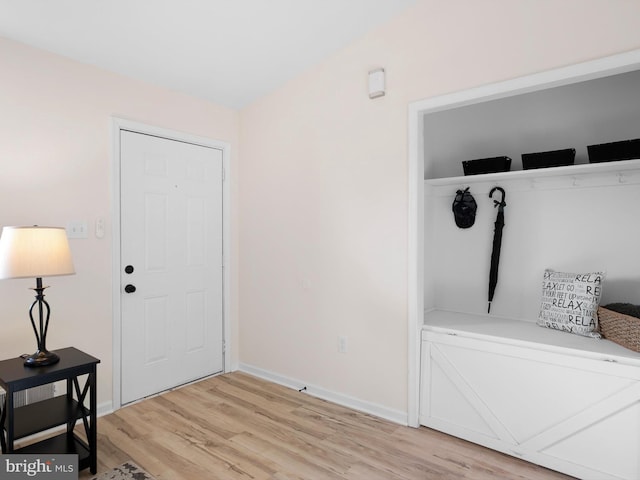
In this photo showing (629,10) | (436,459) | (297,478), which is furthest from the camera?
(436,459)

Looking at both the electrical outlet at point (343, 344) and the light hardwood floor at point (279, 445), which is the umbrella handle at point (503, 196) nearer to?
the electrical outlet at point (343, 344)

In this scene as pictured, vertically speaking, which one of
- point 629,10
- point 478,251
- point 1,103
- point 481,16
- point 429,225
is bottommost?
point 478,251

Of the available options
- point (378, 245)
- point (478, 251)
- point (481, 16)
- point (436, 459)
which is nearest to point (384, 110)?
point (481, 16)

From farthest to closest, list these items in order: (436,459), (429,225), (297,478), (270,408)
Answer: (429,225)
(270,408)
(436,459)
(297,478)

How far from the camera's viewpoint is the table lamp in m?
1.95

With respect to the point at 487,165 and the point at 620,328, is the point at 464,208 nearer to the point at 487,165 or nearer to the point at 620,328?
the point at 487,165

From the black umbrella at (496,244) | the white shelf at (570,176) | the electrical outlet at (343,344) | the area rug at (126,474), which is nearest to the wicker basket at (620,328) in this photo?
the black umbrella at (496,244)

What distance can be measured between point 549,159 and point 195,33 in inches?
98.7

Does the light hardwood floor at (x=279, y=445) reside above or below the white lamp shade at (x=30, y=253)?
below

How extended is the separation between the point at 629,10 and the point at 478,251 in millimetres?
1688

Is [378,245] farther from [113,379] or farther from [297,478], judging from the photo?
[113,379]

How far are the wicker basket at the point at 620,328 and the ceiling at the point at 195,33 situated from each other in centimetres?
230

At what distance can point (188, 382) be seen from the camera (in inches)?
132

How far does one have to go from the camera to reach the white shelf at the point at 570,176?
2.33 m
